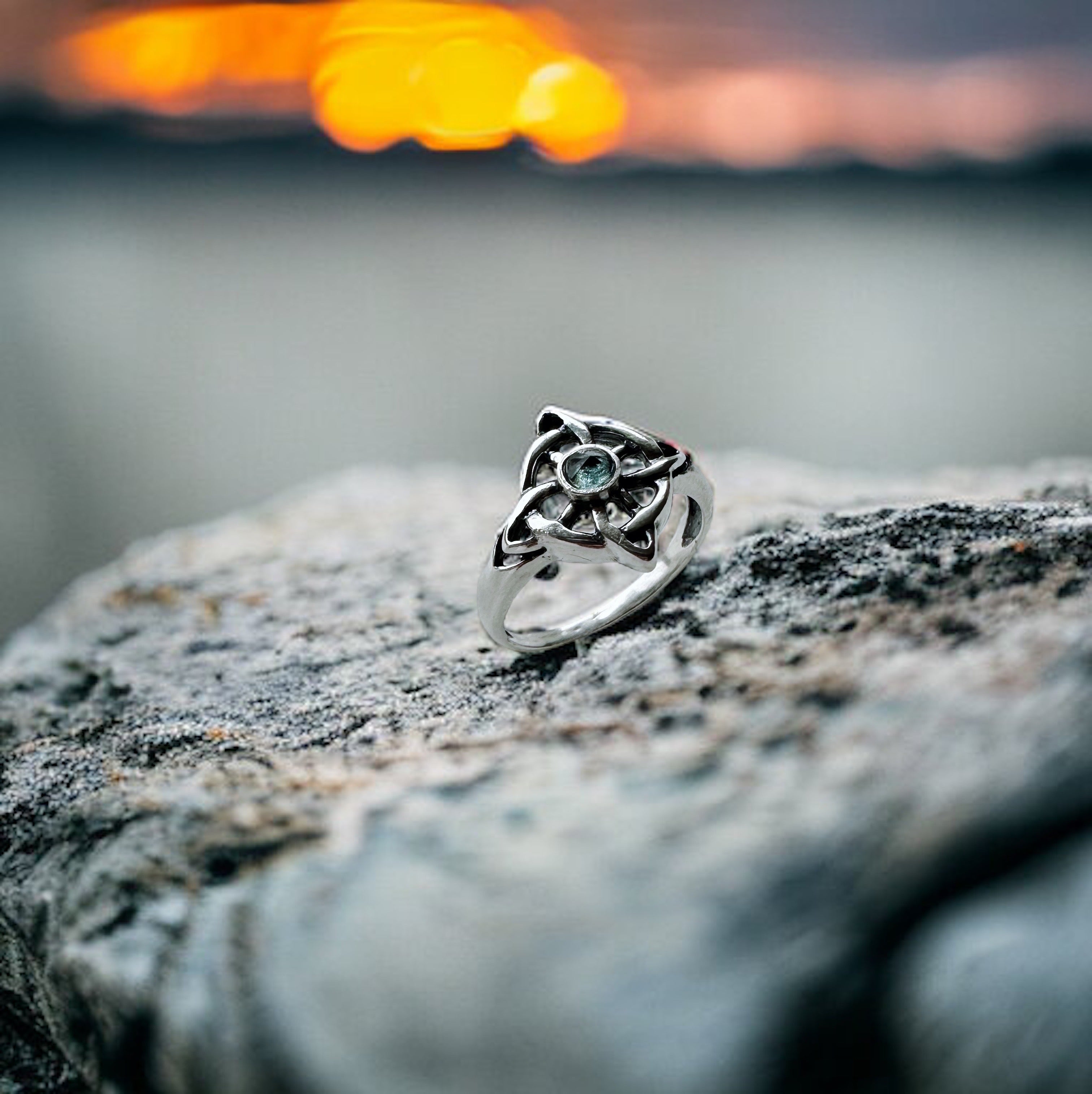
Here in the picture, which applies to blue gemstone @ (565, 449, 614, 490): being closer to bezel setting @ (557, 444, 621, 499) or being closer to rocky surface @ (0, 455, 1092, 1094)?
bezel setting @ (557, 444, 621, 499)

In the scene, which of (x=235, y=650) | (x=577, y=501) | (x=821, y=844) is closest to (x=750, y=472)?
(x=577, y=501)

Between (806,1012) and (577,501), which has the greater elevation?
(577,501)

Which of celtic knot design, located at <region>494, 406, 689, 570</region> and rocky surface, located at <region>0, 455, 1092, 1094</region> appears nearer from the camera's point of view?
rocky surface, located at <region>0, 455, 1092, 1094</region>

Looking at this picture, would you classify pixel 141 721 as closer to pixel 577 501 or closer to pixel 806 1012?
pixel 577 501

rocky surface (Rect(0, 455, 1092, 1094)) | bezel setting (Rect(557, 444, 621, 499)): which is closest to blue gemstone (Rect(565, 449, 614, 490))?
bezel setting (Rect(557, 444, 621, 499))

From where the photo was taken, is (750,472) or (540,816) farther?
(750,472)

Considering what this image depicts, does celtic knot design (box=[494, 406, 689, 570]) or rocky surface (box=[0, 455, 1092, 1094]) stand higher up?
celtic knot design (box=[494, 406, 689, 570])
